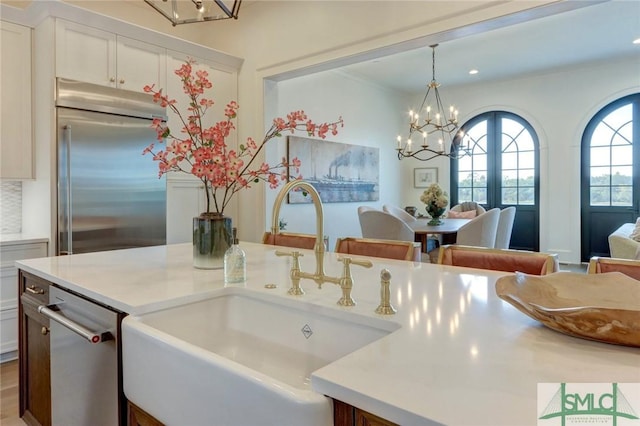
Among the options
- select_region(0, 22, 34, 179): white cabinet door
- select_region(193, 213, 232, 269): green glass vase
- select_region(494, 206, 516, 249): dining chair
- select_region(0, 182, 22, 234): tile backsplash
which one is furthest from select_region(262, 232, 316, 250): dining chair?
select_region(494, 206, 516, 249): dining chair

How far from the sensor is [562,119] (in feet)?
20.4

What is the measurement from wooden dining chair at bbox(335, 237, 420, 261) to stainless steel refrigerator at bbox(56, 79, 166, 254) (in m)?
1.89

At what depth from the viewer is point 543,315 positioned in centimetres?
88

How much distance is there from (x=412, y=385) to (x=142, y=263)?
1.54 m

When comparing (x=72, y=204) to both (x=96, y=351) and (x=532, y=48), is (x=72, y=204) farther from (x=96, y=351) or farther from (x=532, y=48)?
(x=532, y=48)

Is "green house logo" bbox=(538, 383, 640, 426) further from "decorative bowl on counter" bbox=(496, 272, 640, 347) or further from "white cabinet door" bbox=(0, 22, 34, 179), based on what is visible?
"white cabinet door" bbox=(0, 22, 34, 179)

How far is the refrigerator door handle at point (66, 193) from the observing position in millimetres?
2875

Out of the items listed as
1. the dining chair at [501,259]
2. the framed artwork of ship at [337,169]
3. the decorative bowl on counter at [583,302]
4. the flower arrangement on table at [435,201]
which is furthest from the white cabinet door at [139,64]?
the decorative bowl on counter at [583,302]

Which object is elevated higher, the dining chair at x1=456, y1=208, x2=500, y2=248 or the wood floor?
the dining chair at x1=456, y1=208, x2=500, y2=248

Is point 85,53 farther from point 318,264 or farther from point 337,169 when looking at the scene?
point 337,169

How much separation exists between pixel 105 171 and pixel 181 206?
0.81 meters

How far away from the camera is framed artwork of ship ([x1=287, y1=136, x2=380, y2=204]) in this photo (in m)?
5.32

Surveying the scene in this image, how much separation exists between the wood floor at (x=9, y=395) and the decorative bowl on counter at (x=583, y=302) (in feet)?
8.05

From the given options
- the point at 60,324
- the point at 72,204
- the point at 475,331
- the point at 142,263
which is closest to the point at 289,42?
the point at 72,204
